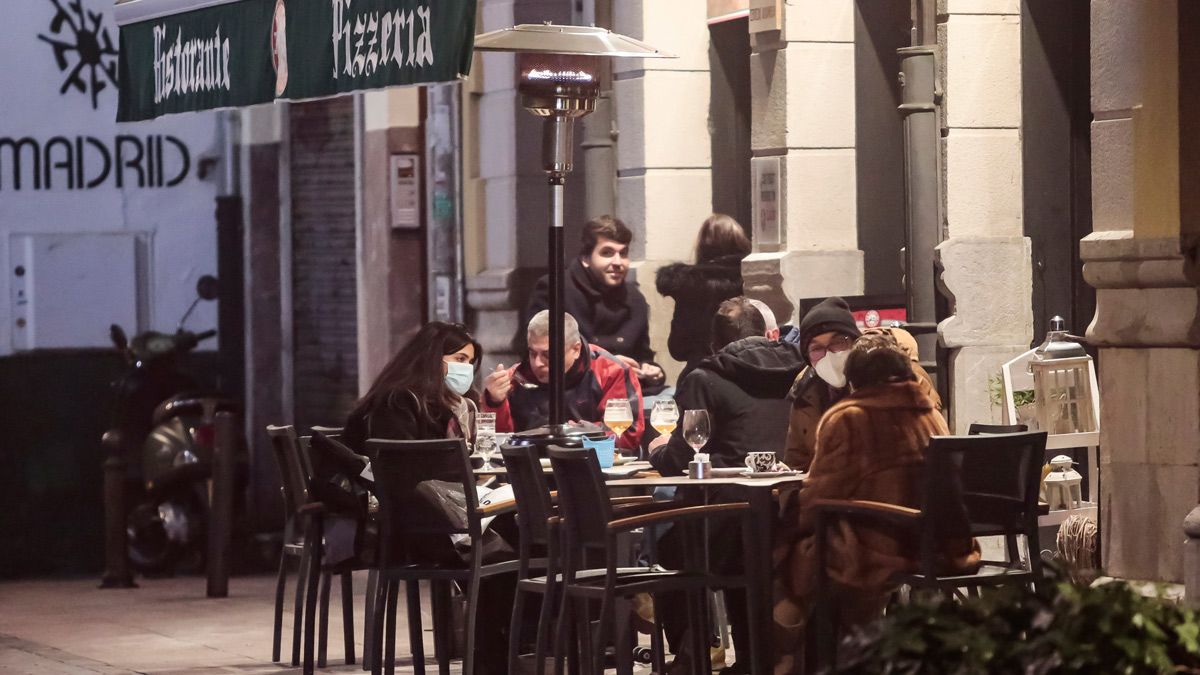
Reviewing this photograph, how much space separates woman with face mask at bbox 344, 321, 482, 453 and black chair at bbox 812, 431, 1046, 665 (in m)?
1.93

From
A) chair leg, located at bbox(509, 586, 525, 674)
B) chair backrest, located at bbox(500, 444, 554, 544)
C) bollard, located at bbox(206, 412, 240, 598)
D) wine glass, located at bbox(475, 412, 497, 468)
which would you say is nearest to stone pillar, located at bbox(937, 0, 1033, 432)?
wine glass, located at bbox(475, 412, 497, 468)

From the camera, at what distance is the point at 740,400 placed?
9734mm

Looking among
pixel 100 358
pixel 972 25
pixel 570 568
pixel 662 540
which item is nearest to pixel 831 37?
pixel 972 25

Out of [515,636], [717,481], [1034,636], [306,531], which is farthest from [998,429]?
[1034,636]

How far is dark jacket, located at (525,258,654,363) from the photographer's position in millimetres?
12883

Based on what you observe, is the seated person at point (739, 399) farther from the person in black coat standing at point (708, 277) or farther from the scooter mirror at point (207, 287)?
the scooter mirror at point (207, 287)

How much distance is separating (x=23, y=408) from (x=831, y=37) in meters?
6.66

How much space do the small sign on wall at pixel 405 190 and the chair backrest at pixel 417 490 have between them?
7807mm

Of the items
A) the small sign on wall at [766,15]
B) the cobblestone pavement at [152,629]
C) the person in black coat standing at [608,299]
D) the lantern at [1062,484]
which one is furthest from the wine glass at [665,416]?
the small sign on wall at [766,15]

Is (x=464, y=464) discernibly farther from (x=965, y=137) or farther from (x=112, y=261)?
(x=112, y=261)

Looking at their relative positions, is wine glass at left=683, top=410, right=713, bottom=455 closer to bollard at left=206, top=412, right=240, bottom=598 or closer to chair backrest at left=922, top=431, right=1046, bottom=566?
chair backrest at left=922, top=431, right=1046, bottom=566

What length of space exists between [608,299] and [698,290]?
1.57 feet

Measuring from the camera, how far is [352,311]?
17484 millimetres

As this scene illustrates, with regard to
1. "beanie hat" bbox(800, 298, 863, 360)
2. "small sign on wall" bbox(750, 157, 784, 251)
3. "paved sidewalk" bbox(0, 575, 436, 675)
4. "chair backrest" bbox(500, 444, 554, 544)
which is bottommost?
"paved sidewalk" bbox(0, 575, 436, 675)
